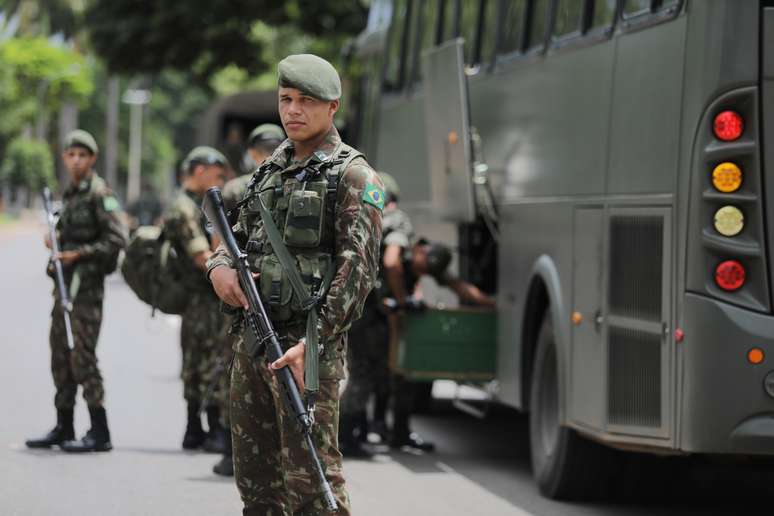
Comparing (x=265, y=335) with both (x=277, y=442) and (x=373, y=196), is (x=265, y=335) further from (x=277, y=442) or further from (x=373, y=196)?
(x=373, y=196)

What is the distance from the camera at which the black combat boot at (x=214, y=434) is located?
1038 cm

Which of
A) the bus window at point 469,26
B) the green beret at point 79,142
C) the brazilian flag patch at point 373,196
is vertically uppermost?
the bus window at point 469,26

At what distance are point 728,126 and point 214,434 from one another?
4567 millimetres

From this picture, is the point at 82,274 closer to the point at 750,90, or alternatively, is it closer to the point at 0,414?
the point at 0,414

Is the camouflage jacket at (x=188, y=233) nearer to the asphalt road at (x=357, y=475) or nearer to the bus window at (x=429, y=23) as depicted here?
the asphalt road at (x=357, y=475)

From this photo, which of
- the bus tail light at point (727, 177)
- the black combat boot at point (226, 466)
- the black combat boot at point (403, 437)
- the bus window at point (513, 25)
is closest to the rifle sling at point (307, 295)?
the bus tail light at point (727, 177)

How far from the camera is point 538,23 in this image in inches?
393

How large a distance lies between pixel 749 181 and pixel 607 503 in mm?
2516

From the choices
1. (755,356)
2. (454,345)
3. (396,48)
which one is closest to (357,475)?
(454,345)

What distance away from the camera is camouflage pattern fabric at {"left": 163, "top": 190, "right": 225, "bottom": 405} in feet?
33.2

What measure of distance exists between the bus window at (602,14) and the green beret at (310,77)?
3.39 metres

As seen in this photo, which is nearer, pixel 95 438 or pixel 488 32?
pixel 95 438

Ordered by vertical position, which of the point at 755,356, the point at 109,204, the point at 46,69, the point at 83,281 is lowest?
the point at 755,356

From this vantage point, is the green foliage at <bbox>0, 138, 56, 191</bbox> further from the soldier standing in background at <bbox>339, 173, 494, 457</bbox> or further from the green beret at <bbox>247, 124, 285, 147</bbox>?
the green beret at <bbox>247, 124, 285, 147</bbox>
